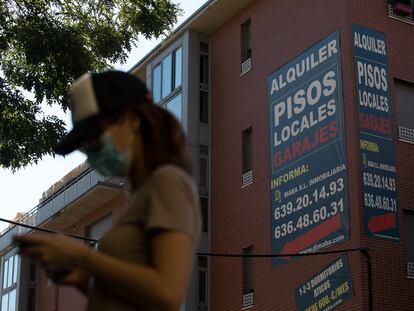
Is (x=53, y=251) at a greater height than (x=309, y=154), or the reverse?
(x=309, y=154)

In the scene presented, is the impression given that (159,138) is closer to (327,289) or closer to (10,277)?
(327,289)

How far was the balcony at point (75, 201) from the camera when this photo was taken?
37312mm

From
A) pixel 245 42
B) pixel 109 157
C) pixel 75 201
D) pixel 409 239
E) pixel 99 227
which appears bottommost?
pixel 109 157

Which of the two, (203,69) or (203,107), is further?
(203,69)

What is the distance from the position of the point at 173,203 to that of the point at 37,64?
13287 mm

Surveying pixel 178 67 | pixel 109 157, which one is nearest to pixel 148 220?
pixel 109 157

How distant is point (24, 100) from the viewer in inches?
619

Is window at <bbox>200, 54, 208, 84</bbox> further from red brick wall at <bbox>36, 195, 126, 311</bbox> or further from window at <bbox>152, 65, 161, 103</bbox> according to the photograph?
red brick wall at <bbox>36, 195, 126, 311</bbox>

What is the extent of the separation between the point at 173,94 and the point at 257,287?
28.4 feet

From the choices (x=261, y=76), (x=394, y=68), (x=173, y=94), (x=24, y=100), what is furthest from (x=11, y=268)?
(x=24, y=100)

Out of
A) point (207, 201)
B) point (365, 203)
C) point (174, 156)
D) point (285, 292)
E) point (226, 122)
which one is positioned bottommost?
point (174, 156)

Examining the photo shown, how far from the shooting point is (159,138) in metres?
2.97

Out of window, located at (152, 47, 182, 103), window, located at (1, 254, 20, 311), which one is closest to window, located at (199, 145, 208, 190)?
window, located at (152, 47, 182, 103)

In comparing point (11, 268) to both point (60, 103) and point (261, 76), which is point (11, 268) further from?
point (60, 103)
